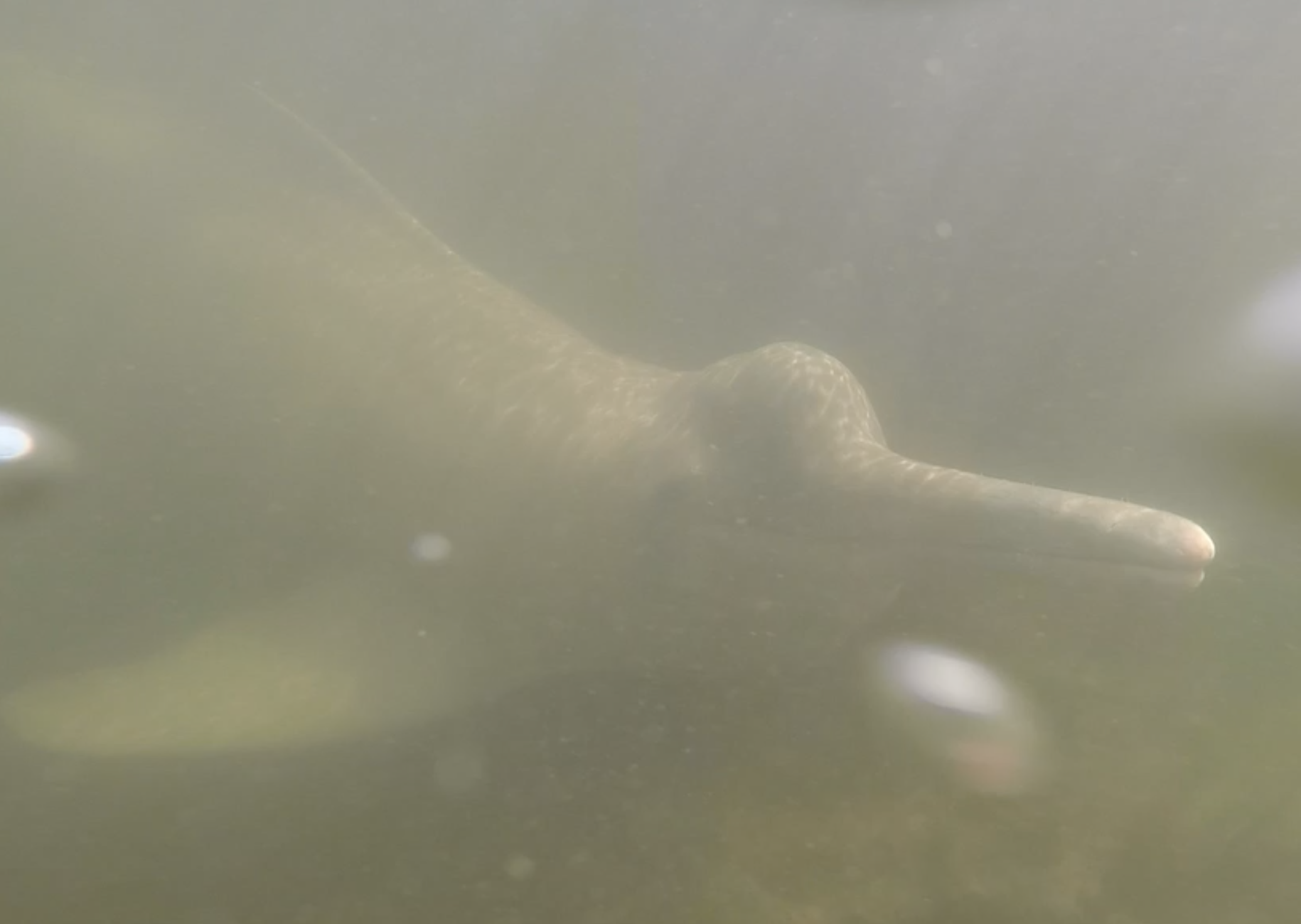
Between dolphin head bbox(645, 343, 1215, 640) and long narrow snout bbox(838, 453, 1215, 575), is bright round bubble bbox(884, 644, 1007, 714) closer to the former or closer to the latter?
dolphin head bbox(645, 343, 1215, 640)

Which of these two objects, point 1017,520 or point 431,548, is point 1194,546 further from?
point 431,548

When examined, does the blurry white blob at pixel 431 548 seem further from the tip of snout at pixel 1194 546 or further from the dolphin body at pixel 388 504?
the tip of snout at pixel 1194 546

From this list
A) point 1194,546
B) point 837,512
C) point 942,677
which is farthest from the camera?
point 942,677

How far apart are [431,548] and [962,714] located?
1518 mm

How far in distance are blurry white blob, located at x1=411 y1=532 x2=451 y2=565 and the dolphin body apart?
0.04 feet

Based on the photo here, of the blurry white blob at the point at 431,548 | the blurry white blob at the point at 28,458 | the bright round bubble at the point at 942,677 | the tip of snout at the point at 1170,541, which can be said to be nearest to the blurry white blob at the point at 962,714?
the bright round bubble at the point at 942,677

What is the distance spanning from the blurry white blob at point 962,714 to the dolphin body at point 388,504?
0.56 feet

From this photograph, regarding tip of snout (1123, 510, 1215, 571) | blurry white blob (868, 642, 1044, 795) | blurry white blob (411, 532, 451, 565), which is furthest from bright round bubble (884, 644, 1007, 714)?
blurry white blob (411, 532, 451, 565)

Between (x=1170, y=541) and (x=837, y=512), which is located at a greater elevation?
(x=837, y=512)

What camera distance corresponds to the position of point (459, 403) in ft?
8.90

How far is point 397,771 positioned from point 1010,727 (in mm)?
1597

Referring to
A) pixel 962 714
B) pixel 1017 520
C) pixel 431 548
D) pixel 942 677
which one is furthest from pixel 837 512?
pixel 431 548

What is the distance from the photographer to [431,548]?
255cm

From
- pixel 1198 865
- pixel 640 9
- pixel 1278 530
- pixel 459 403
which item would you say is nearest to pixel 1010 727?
pixel 1198 865
